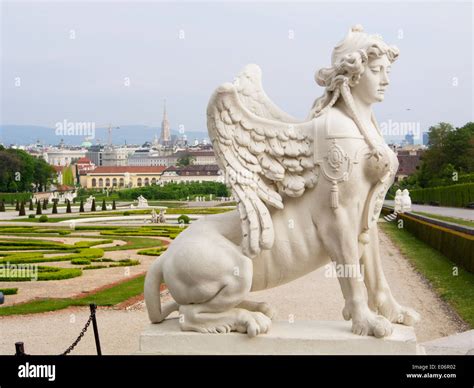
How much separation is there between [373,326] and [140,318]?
580cm

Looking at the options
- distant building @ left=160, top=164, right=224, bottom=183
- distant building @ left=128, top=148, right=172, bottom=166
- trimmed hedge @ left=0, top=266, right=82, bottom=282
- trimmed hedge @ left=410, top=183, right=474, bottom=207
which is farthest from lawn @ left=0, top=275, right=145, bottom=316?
distant building @ left=128, top=148, right=172, bottom=166

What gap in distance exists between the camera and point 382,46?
16.0 feet

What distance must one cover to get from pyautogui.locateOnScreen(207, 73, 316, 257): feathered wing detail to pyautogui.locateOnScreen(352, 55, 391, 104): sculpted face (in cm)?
44

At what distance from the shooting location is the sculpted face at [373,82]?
4.91 metres

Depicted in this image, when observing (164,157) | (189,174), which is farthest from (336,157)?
(164,157)

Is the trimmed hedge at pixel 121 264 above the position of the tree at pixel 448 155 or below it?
below

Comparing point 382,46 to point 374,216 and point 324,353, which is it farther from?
point 324,353

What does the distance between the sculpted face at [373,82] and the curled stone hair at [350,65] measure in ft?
0.13

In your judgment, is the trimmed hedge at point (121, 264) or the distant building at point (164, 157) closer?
the trimmed hedge at point (121, 264)

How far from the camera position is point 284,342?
15.8 feet

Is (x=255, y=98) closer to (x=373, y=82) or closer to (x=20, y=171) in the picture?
(x=373, y=82)

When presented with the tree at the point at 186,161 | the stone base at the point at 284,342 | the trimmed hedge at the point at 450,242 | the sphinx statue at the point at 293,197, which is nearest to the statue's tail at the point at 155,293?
the sphinx statue at the point at 293,197

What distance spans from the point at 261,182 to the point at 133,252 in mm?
14510

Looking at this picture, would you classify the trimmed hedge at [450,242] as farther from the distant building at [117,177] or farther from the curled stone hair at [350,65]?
the distant building at [117,177]
